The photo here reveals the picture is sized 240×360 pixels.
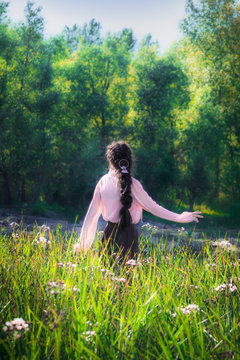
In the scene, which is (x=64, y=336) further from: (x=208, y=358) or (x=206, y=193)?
(x=206, y=193)

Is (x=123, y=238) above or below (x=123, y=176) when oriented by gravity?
below

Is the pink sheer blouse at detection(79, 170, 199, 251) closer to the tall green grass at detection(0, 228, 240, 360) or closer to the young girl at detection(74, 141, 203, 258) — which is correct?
the young girl at detection(74, 141, 203, 258)

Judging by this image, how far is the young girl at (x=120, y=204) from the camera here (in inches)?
176

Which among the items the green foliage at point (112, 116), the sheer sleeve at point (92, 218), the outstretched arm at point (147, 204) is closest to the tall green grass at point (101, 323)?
the sheer sleeve at point (92, 218)

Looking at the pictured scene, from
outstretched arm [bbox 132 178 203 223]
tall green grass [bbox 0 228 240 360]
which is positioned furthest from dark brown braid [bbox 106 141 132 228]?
tall green grass [bbox 0 228 240 360]

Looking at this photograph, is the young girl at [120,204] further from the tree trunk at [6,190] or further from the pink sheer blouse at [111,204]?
the tree trunk at [6,190]

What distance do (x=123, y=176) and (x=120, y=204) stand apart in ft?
1.22

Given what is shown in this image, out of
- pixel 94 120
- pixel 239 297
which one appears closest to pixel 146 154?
pixel 94 120

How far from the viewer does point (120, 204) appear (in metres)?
4.54

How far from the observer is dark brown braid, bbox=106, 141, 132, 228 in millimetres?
4445

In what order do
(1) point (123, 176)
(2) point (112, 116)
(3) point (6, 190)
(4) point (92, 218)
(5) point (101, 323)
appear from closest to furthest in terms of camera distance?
(5) point (101, 323), (1) point (123, 176), (4) point (92, 218), (3) point (6, 190), (2) point (112, 116)

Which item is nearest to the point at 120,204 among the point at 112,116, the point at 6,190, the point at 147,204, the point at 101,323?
the point at 147,204

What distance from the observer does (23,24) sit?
1975 centimetres

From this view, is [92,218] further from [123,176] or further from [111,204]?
[123,176]
